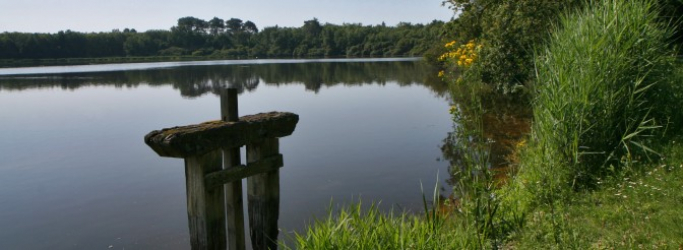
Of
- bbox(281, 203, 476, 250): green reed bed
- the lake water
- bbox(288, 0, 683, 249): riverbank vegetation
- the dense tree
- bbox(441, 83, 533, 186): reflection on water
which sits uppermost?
the dense tree

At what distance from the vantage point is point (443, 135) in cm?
1471

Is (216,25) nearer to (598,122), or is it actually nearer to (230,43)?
(230,43)

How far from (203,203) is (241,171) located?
59 cm

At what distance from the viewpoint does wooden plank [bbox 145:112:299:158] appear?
465 cm

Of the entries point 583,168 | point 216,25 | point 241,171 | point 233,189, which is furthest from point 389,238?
point 216,25

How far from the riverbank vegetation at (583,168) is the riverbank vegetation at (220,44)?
78.1m

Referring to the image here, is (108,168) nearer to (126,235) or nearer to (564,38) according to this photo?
(126,235)

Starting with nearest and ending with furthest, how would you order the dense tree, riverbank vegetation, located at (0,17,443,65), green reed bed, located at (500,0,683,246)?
green reed bed, located at (500,0,683,246) → riverbank vegetation, located at (0,17,443,65) → the dense tree

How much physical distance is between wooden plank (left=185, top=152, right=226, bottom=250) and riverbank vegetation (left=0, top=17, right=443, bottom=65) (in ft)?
265

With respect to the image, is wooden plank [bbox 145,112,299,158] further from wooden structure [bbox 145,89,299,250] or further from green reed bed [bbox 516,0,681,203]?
green reed bed [bbox 516,0,681,203]

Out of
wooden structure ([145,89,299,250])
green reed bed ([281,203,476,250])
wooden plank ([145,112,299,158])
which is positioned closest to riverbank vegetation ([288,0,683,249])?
green reed bed ([281,203,476,250])

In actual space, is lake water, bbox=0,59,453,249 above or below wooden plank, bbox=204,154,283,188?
below

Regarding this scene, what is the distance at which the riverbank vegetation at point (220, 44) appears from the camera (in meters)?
99.0

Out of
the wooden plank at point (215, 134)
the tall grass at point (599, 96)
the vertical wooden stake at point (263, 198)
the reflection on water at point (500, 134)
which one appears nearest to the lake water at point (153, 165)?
the reflection on water at point (500, 134)
